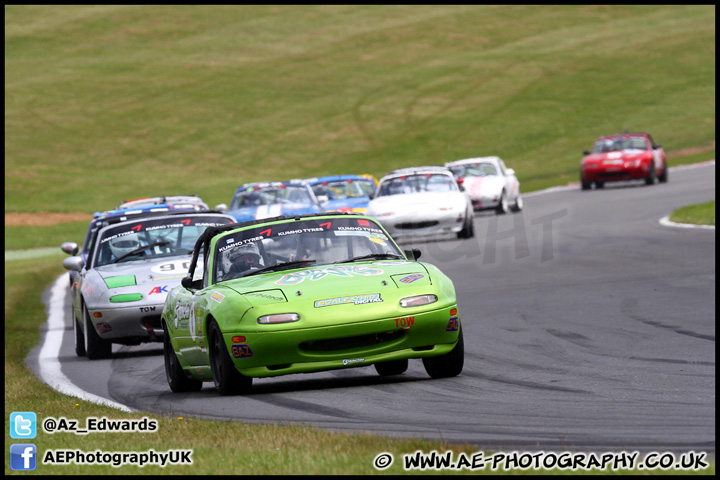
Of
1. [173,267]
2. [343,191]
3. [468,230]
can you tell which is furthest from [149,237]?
[343,191]

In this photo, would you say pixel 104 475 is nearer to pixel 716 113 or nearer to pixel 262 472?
pixel 262 472

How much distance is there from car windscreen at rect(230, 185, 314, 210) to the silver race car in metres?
10.8

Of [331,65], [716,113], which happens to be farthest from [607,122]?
[331,65]

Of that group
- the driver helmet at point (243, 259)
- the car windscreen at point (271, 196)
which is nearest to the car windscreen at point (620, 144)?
the car windscreen at point (271, 196)

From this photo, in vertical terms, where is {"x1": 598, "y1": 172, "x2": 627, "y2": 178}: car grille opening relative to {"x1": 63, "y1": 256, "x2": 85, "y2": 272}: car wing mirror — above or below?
below

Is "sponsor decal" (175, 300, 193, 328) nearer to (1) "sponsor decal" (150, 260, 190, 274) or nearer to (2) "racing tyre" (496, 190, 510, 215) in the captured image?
(1) "sponsor decal" (150, 260, 190, 274)

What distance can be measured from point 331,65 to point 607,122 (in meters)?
23.5

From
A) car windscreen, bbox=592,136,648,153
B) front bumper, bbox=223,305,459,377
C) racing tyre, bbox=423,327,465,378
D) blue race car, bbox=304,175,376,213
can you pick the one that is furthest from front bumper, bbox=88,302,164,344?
car windscreen, bbox=592,136,648,153

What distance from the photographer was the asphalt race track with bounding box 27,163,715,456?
24.2 feet

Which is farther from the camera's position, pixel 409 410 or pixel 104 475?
pixel 409 410

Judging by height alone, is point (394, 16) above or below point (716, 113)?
above

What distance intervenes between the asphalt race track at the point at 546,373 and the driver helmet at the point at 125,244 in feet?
3.75

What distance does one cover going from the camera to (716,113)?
188ft

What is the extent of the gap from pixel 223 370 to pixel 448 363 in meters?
1.67
